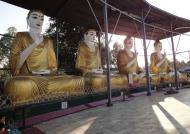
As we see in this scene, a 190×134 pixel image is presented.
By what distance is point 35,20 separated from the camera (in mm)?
5715

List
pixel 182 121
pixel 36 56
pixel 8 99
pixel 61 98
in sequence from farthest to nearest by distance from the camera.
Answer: pixel 36 56
pixel 61 98
pixel 8 99
pixel 182 121

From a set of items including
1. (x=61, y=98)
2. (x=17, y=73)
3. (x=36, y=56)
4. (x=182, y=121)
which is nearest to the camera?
(x=182, y=121)

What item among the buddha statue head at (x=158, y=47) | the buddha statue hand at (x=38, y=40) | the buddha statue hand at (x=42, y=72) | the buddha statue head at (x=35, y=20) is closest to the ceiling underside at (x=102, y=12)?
the buddha statue head at (x=35, y=20)

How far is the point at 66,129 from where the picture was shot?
11.1 feet

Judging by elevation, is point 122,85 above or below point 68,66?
below

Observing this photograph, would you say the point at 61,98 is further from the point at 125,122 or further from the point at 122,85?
the point at 122,85

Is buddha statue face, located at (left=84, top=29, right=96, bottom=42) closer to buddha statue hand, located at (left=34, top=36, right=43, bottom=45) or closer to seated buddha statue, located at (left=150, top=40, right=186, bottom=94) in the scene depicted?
buddha statue hand, located at (left=34, top=36, right=43, bottom=45)

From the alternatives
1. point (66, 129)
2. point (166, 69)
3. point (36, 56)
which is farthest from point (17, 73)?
point (166, 69)

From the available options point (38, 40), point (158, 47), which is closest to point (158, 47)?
point (158, 47)

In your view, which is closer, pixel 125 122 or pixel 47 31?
pixel 125 122

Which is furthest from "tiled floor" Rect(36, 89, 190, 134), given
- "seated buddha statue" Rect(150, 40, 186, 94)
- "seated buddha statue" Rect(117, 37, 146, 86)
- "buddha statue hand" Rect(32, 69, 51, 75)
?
"seated buddha statue" Rect(150, 40, 186, 94)

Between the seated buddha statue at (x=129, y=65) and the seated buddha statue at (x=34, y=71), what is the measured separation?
2450 millimetres

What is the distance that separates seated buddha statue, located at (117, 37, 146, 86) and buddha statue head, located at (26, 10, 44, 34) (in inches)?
118

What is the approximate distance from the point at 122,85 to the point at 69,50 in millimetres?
4067
